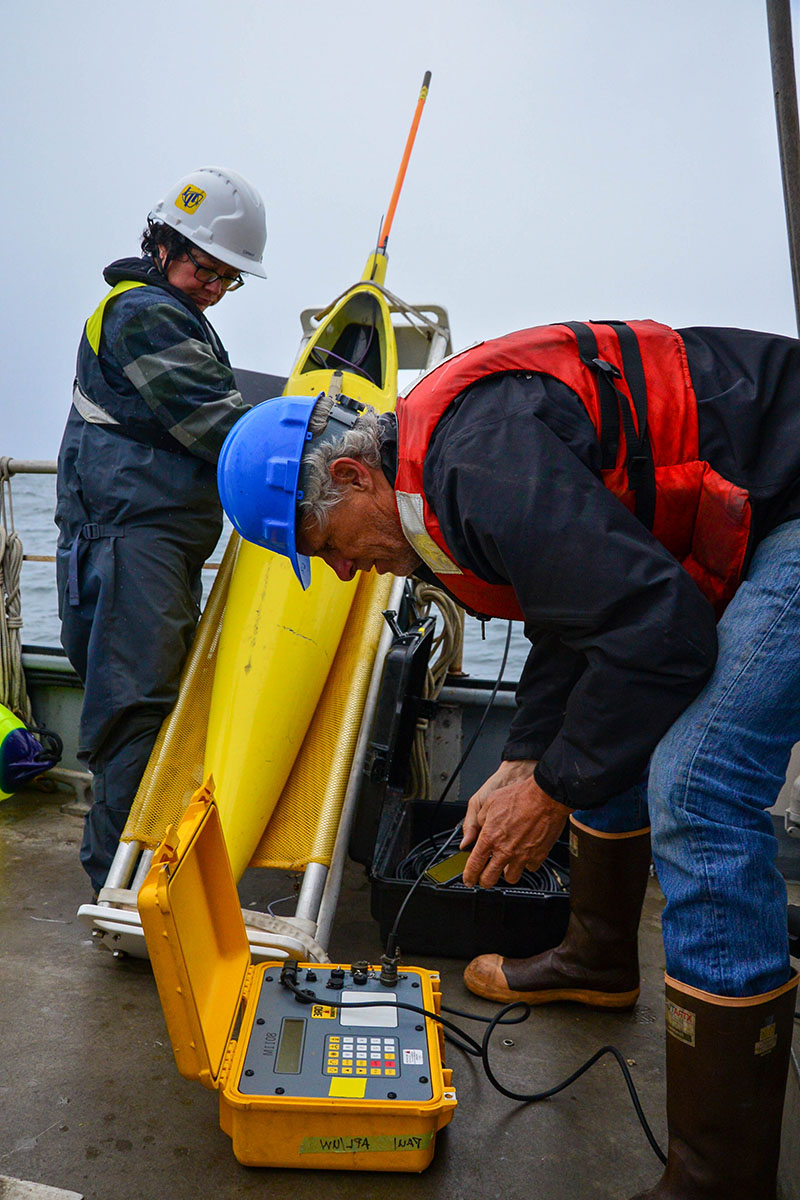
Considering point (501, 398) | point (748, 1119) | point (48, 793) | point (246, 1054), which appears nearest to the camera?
point (748, 1119)

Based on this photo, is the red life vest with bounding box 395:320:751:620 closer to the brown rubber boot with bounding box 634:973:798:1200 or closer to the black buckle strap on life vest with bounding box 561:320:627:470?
the black buckle strap on life vest with bounding box 561:320:627:470

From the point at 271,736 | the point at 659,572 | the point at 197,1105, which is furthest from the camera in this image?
the point at 271,736

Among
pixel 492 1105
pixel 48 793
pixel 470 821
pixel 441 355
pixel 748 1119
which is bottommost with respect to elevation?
pixel 48 793

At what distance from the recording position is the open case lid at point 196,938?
1143mm

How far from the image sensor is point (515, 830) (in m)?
1.34

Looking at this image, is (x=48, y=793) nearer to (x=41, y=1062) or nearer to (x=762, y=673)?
(x=41, y=1062)

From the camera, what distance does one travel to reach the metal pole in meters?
2.19

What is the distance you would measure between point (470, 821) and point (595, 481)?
0.63m

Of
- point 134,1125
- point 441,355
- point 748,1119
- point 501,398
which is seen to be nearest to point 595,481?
point 501,398

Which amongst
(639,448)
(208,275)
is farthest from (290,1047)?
(208,275)

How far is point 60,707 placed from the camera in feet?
10.5

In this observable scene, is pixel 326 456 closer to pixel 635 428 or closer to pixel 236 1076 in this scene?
pixel 635 428

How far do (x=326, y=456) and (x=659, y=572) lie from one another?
583 millimetres

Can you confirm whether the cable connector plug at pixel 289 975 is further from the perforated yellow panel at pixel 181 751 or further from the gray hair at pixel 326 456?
the gray hair at pixel 326 456
